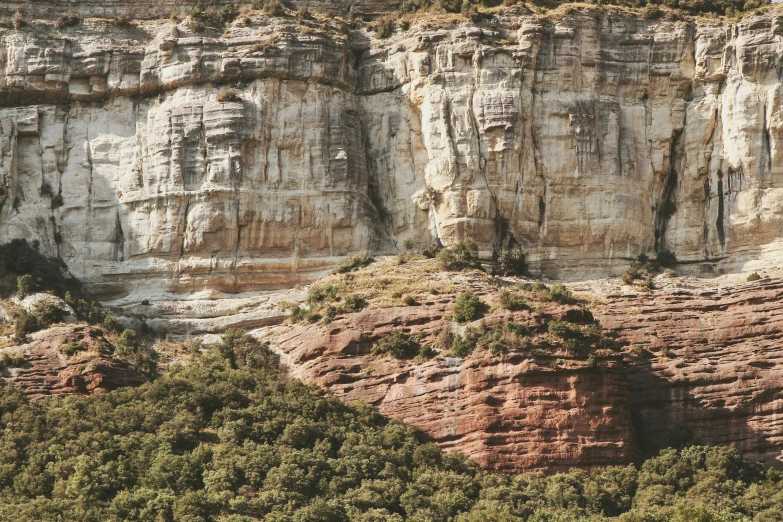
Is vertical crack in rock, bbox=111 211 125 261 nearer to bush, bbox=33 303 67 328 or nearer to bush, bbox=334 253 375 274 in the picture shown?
bush, bbox=33 303 67 328

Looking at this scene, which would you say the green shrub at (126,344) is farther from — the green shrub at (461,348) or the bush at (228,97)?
the green shrub at (461,348)

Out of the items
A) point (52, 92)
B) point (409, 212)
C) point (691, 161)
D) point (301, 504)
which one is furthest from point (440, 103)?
point (301, 504)

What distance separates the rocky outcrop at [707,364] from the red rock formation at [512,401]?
10.5ft

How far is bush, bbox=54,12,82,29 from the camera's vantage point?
89.1m

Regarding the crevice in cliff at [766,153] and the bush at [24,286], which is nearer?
the bush at [24,286]

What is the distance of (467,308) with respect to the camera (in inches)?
2980

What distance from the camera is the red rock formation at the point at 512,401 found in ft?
233

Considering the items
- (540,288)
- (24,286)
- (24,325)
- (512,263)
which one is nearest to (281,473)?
(24,325)

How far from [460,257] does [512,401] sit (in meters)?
10.7

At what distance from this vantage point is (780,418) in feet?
243

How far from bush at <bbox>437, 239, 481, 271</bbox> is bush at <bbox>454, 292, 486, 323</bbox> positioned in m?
3.98

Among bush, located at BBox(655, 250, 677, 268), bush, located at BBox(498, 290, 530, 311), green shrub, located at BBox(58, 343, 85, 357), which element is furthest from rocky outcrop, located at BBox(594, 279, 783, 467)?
green shrub, located at BBox(58, 343, 85, 357)

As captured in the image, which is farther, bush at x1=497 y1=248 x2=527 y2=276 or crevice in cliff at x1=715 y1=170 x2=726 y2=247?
crevice in cliff at x1=715 y1=170 x2=726 y2=247

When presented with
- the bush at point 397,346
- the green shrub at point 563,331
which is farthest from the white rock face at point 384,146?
the green shrub at point 563,331
